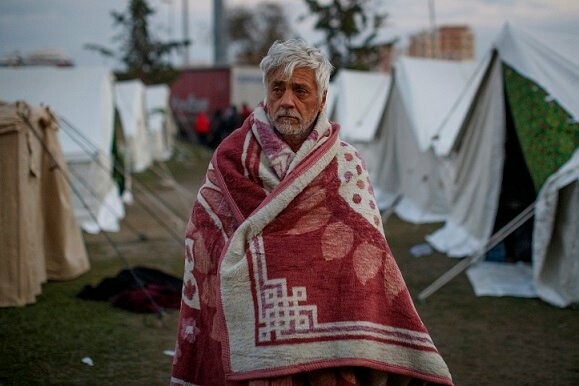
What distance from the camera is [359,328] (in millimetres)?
2365

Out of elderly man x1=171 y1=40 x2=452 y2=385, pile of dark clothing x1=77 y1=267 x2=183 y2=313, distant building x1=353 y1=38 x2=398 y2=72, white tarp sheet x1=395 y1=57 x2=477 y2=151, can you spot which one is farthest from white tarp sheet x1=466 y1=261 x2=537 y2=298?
distant building x1=353 y1=38 x2=398 y2=72

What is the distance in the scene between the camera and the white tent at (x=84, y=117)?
33.6 ft

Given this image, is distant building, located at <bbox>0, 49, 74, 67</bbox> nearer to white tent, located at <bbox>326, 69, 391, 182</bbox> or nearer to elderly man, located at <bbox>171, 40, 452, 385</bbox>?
white tent, located at <bbox>326, 69, 391, 182</bbox>

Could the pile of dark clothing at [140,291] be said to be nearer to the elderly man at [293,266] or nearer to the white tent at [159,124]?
the elderly man at [293,266]

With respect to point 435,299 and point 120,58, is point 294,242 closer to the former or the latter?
point 435,299

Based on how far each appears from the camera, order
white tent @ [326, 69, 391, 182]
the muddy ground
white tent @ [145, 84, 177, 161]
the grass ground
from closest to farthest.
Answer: the grass ground → the muddy ground → white tent @ [326, 69, 391, 182] → white tent @ [145, 84, 177, 161]

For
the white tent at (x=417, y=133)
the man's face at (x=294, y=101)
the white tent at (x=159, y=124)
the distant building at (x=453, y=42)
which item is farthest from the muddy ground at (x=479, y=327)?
the distant building at (x=453, y=42)

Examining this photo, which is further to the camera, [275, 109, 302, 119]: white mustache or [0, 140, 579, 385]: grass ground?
[0, 140, 579, 385]: grass ground

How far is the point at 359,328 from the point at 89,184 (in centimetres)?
852

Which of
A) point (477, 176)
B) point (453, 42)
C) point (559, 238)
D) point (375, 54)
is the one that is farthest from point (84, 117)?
point (453, 42)

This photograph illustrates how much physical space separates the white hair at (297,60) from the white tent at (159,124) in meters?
19.9

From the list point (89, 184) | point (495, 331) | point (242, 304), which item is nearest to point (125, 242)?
point (89, 184)

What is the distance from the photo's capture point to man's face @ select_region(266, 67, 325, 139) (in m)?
2.46

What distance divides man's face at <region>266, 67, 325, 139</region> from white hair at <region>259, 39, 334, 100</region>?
0.02 m
